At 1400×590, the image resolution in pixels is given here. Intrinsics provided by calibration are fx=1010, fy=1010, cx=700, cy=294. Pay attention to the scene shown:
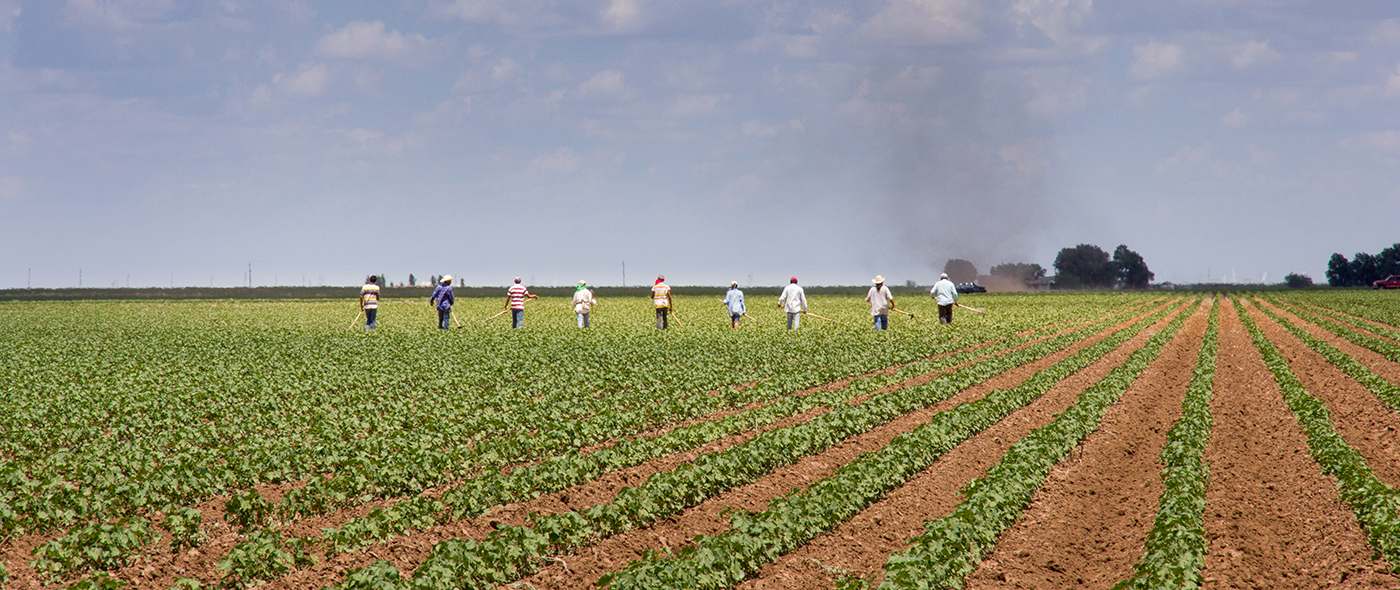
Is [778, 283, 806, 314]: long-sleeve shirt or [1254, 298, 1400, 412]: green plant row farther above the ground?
[778, 283, 806, 314]: long-sleeve shirt

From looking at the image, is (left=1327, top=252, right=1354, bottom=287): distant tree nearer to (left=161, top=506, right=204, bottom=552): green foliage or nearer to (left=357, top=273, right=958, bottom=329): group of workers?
(left=357, top=273, right=958, bottom=329): group of workers

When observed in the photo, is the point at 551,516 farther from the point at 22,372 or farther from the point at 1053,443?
the point at 22,372

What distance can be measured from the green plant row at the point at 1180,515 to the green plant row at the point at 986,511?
1.24 metres

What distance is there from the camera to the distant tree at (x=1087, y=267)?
603 ft

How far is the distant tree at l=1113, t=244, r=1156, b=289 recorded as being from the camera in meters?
187

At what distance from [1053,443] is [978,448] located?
971mm

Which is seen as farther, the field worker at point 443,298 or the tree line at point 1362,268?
the tree line at point 1362,268

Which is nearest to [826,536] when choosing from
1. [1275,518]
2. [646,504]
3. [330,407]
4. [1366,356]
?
[646,504]

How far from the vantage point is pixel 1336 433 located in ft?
46.2

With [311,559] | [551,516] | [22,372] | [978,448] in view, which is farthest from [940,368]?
[22,372]

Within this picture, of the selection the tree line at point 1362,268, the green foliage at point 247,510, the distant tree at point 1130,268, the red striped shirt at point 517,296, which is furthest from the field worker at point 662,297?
the tree line at point 1362,268

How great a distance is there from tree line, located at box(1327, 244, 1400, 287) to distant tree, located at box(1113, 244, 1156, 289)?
31.0 meters

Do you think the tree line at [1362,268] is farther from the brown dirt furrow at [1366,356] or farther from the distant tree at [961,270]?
the brown dirt furrow at [1366,356]

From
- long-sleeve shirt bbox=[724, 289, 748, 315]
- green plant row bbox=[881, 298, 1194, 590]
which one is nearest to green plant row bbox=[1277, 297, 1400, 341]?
long-sleeve shirt bbox=[724, 289, 748, 315]
